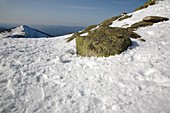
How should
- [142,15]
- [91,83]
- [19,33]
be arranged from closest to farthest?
[91,83], [142,15], [19,33]

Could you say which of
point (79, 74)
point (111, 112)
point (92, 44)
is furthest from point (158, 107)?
point (92, 44)

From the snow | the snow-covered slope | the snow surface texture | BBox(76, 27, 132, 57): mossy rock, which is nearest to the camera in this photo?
the snow surface texture

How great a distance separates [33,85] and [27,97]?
2.77 feet

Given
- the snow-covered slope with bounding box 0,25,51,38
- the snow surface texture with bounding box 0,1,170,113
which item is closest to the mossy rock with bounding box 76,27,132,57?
the snow surface texture with bounding box 0,1,170,113

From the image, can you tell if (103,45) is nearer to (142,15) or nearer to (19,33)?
(142,15)

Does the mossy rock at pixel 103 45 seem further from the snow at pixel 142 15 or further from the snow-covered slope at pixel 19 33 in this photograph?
the snow-covered slope at pixel 19 33

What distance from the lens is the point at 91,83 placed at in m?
5.49

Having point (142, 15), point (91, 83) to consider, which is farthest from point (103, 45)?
point (142, 15)

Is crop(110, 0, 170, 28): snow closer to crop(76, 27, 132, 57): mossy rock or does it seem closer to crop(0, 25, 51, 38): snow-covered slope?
crop(76, 27, 132, 57): mossy rock

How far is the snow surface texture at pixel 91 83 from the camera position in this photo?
4066 millimetres

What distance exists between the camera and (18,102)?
4324 millimetres

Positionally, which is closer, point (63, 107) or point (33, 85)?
point (63, 107)

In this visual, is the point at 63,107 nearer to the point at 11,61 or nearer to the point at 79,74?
the point at 79,74

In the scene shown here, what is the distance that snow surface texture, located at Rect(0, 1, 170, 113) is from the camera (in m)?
4.07
